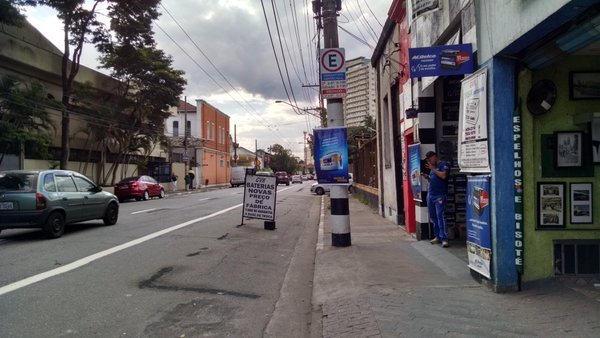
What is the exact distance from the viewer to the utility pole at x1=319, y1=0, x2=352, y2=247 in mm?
8875

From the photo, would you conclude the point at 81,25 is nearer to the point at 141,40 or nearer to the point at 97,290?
the point at 141,40

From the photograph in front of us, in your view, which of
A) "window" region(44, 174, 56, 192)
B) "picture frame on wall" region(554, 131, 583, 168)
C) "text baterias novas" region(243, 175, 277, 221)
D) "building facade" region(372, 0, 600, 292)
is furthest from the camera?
"text baterias novas" region(243, 175, 277, 221)

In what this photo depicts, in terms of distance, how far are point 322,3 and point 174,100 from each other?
23.9 metres

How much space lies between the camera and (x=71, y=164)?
89.1 feet

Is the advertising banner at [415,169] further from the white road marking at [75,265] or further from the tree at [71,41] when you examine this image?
the tree at [71,41]

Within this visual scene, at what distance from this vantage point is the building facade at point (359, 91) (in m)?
29.1

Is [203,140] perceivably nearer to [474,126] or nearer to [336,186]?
[336,186]

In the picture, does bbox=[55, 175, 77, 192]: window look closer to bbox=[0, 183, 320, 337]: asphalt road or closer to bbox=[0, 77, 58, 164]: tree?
bbox=[0, 183, 320, 337]: asphalt road

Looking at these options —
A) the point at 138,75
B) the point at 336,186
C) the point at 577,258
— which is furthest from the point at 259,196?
the point at 138,75

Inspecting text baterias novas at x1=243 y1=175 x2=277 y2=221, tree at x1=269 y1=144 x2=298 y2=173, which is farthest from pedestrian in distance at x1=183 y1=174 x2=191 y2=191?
tree at x1=269 y1=144 x2=298 y2=173

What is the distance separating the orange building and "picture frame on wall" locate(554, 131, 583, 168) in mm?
48314

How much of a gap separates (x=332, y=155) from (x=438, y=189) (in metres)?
2.07

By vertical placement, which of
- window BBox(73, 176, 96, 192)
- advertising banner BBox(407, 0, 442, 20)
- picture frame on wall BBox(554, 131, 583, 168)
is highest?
advertising banner BBox(407, 0, 442, 20)

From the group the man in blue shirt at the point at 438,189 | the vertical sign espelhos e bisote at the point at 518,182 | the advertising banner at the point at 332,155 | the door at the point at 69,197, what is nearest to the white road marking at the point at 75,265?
the door at the point at 69,197
